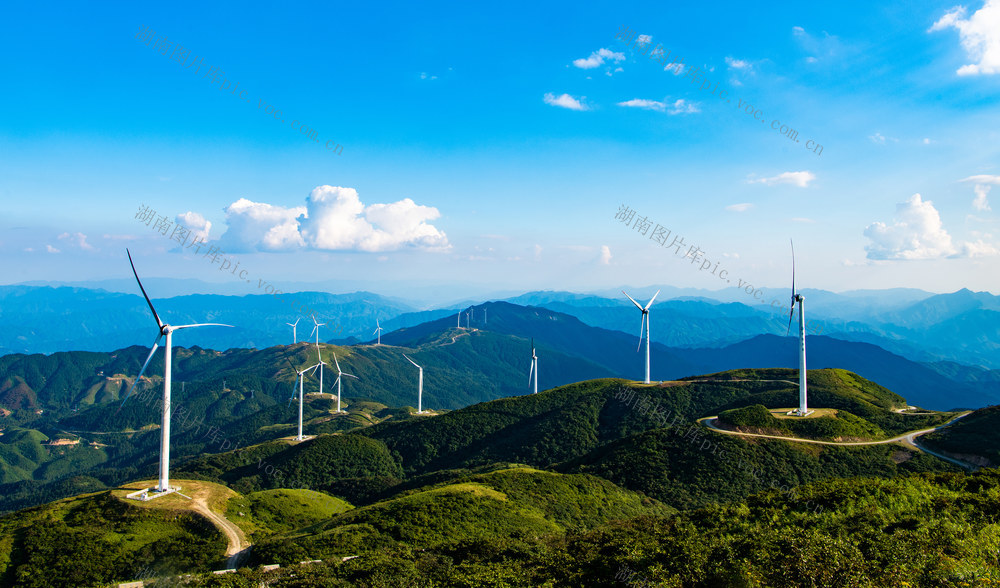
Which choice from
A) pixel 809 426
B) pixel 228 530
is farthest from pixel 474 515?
pixel 809 426

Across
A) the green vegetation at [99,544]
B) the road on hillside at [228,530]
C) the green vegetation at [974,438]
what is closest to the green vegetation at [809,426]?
the green vegetation at [974,438]

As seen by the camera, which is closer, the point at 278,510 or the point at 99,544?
the point at 99,544

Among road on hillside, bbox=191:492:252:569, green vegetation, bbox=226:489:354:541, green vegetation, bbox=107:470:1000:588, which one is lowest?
green vegetation, bbox=226:489:354:541

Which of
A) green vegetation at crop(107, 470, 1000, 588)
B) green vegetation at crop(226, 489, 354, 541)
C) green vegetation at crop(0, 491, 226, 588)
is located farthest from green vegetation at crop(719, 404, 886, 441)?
green vegetation at crop(0, 491, 226, 588)

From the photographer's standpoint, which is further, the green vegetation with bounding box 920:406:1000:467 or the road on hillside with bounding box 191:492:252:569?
the green vegetation with bounding box 920:406:1000:467

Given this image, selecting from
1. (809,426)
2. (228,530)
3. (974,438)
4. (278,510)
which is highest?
(974,438)

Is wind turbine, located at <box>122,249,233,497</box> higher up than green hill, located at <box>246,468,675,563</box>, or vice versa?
wind turbine, located at <box>122,249,233,497</box>

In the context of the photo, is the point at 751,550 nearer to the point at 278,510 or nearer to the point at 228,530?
the point at 228,530

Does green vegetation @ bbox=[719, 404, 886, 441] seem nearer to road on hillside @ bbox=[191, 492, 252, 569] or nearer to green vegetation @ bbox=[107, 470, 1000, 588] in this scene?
green vegetation @ bbox=[107, 470, 1000, 588]

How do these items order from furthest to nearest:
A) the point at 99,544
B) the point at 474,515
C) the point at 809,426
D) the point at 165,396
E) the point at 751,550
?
the point at 809,426 < the point at 165,396 < the point at 474,515 < the point at 99,544 < the point at 751,550

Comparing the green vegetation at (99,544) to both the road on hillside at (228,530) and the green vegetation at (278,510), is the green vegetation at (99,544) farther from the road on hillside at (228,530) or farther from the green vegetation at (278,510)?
the green vegetation at (278,510)

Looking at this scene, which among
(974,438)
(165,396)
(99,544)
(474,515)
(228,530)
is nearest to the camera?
(99,544)
